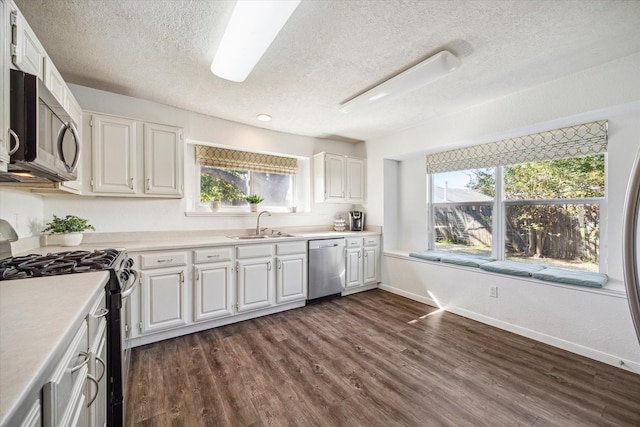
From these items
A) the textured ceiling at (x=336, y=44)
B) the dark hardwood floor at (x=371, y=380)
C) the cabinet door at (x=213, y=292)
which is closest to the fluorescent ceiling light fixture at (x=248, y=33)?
the textured ceiling at (x=336, y=44)

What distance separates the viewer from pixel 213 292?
8.73ft

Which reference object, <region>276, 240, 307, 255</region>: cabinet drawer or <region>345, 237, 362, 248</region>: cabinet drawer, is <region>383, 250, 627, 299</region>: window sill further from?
<region>276, 240, 307, 255</region>: cabinet drawer

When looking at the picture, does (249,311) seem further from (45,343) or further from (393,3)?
(393,3)

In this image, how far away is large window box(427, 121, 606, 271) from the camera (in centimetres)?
250

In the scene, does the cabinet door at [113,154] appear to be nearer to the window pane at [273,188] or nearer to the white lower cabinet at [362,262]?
the window pane at [273,188]

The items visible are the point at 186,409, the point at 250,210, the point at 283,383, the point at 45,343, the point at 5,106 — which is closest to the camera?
the point at 45,343

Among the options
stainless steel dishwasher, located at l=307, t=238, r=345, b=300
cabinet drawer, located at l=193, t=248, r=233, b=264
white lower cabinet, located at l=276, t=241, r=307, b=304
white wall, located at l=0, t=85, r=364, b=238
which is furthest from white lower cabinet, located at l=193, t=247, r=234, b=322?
stainless steel dishwasher, located at l=307, t=238, r=345, b=300

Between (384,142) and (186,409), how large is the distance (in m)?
3.76

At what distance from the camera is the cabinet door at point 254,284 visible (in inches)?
111

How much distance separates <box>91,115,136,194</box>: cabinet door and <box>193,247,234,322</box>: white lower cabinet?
3.03 feet

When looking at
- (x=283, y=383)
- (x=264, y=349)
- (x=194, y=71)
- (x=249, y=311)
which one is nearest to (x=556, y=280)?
(x=283, y=383)

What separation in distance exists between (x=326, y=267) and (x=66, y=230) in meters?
2.62

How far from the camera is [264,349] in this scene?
2314 millimetres

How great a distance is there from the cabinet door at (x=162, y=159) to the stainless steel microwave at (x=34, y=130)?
1126mm
